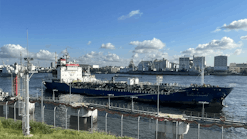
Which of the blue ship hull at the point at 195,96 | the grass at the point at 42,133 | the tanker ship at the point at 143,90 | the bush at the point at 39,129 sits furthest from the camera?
the tanker ship at the point at 143,90

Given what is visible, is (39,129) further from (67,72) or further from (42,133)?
(67,72)

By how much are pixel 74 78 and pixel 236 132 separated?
53.5m

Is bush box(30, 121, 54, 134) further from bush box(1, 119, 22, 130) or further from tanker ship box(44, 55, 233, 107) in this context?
tanker ship box(44, 55, 233, 107)

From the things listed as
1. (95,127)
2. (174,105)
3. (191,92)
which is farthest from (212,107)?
(95,127)

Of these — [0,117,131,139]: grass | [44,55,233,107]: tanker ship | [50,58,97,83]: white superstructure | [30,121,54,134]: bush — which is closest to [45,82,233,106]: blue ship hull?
[44,55,233,107]: tanker ship

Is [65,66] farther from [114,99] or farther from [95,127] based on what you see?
[95,127]

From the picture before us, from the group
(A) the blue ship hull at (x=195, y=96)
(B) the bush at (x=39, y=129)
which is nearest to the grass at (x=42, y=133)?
(B) the bush at (x=39, y=129)

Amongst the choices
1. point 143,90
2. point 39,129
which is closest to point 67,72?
point 143,90

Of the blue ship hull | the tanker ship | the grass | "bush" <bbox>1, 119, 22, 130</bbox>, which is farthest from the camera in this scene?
the tanker ship

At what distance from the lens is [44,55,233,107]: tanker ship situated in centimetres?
3700

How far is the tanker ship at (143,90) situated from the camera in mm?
37000

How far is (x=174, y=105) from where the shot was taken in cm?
3803

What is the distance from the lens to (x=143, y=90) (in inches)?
1759

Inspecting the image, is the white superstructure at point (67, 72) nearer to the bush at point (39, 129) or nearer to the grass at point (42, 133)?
the grass at point (42, 133)
